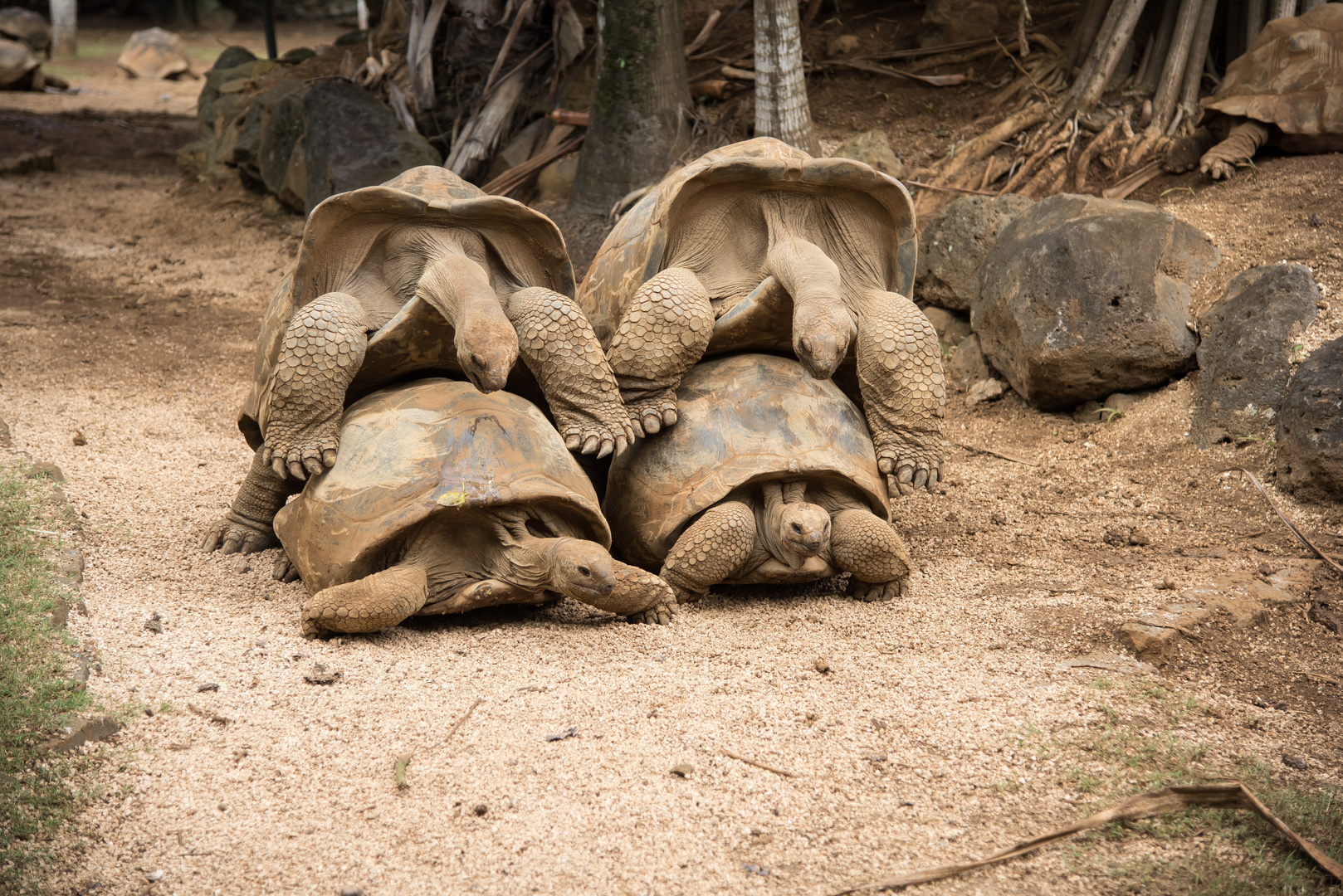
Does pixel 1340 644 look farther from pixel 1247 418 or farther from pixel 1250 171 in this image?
pixel 1250 171

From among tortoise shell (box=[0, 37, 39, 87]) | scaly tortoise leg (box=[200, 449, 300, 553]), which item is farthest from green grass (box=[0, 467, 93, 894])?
tortoise shell (box=[0, 37, 39, 87])

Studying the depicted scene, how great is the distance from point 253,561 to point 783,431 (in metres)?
1.87

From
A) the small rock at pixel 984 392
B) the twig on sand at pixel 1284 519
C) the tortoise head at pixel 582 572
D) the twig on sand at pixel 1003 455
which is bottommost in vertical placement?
the twig on sand at pixel 1003 455

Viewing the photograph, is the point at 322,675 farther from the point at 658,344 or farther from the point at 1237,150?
the point at 1237,150

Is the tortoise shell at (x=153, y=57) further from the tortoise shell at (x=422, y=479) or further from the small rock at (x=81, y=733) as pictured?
the small rock at (x=81, y=733)

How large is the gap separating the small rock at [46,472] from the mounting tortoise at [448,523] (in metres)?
1.26

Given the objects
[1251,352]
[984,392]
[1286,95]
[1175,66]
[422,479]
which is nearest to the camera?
[422,479]

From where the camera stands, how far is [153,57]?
19.9 metres

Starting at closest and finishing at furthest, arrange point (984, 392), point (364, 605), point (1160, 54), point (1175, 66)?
point (364, 605)
point (984, 392)
point (1175, 66)
point (1160, 54)

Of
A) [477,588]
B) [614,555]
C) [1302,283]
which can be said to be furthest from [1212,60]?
[477,588]

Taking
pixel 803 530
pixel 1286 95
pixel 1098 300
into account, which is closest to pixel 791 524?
pixel 803 530

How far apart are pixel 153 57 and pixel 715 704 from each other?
21271 millimetres

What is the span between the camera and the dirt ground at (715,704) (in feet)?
6.75

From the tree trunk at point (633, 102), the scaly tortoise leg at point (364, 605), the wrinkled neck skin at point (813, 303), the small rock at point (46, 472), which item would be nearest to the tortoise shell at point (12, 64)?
the tree trunk at point (633, 102)
